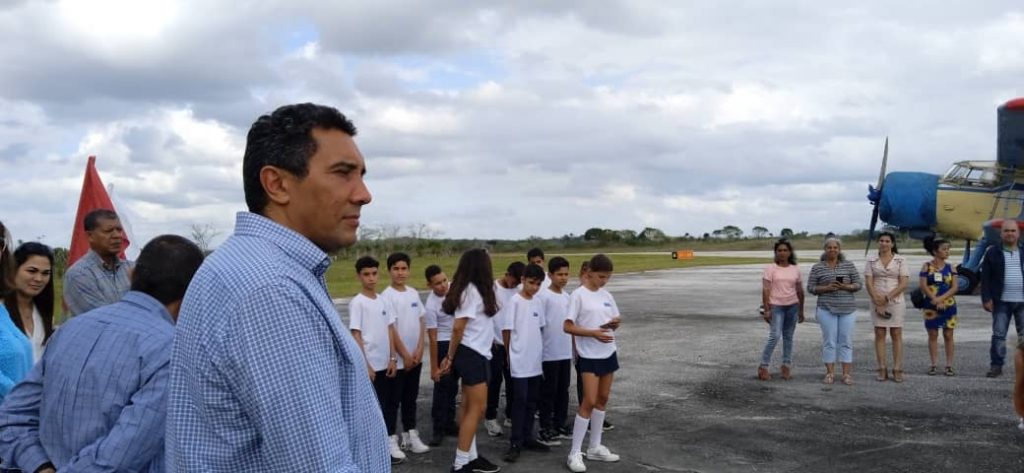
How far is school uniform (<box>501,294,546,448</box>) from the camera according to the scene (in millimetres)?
6664

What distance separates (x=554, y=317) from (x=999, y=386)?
18.2 ft

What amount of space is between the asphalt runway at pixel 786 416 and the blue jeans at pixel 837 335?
35 centimetres

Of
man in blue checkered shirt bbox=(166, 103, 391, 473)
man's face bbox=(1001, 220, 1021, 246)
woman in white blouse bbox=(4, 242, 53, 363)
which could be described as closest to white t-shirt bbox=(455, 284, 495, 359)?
woman in white blouse bbox=(4, 242, 53, 363)

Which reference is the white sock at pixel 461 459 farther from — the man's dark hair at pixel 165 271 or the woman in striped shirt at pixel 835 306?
the woman in striped shirt at pixel 835 306

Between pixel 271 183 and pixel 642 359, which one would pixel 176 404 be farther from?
pixel 642 359

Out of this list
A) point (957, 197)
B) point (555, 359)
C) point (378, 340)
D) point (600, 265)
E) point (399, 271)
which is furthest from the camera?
point (957, 197)

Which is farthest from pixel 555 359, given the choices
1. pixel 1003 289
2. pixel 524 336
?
pixel 1003 289

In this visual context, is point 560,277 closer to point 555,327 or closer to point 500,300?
point 555,327

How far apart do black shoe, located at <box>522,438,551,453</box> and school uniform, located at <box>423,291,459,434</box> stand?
30.4 inches

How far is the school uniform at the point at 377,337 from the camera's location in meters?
6.73

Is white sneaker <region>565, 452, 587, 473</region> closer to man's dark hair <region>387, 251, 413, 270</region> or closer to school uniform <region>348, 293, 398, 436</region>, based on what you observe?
school uniform <region>348, 293, 398, 436</region>

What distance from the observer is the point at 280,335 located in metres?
1.49

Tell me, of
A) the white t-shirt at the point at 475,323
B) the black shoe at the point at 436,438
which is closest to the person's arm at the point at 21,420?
the white t-shirt at the point at 475,323

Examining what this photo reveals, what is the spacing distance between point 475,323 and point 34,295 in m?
3.05
